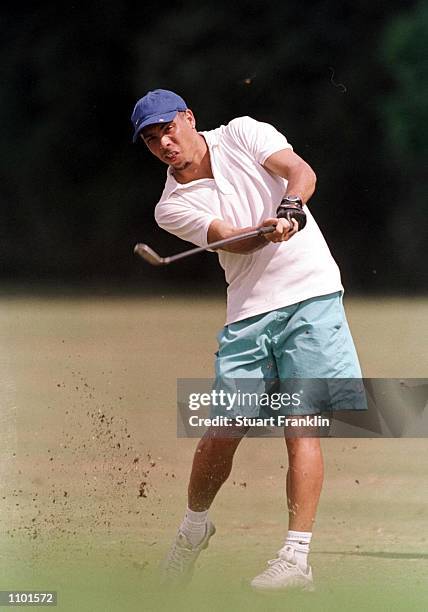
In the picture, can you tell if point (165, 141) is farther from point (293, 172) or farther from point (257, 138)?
point (293, 172)

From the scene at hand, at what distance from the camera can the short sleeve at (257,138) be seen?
3.88 metres

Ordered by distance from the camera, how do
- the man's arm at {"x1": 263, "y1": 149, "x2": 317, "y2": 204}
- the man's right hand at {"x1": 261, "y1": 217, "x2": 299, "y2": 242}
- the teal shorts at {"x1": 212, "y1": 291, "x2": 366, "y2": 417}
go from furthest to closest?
the teal shorts at {"x1": 212, "y1": 291, "x2": 366, "y2": 417}
the man's arm at {"x1": 263, "y1": 149, "x2": 317, "y2": 204}
the man's right hand at {"x1": 261, "y1": 217, "x2": 299, "y2": 242}

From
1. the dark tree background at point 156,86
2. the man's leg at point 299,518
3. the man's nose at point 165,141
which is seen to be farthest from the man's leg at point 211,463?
the dark tree background at point 156,86

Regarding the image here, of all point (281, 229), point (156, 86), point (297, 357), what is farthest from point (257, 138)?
point (156, 86)

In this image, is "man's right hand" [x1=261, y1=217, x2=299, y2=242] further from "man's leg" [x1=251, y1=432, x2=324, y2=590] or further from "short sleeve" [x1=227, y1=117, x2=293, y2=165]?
"man's leg" [x1=251, y1=432, x2=324, y2=590]

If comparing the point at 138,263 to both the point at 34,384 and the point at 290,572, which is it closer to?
the point at 34,384

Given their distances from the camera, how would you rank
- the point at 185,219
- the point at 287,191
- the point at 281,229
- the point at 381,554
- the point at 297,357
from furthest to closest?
the point at 381,554 < the point at 185,219 < the point at 297,357 < the point at 287,191 < the point at 281,229

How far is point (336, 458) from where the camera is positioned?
205 inches

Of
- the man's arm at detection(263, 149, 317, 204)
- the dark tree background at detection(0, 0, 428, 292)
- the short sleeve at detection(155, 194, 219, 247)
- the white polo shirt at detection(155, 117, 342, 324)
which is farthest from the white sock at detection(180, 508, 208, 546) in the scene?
the dark tree background at detection(0, 0, 428, 292)

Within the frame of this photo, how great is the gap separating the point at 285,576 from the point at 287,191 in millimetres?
1095

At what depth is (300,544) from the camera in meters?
3.83

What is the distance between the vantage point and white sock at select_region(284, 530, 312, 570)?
3.82 m

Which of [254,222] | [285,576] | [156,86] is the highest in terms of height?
[156,86]

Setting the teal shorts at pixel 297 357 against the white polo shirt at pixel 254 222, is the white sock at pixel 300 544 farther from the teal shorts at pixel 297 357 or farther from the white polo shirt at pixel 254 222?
the white polo shirt at pixel 254 222
